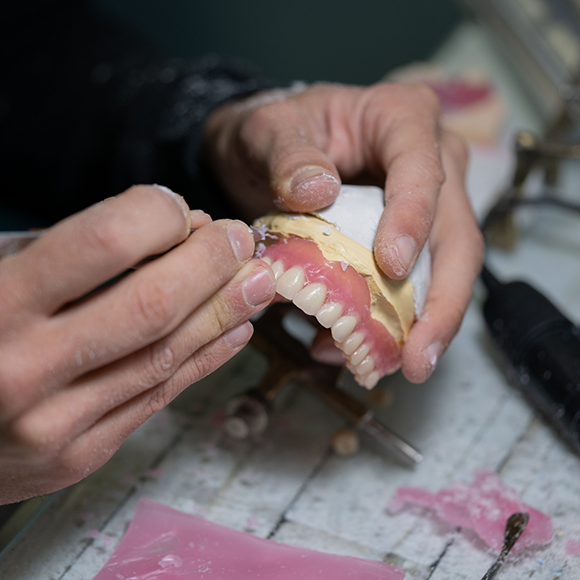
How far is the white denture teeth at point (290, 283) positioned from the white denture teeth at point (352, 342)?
0.09 m

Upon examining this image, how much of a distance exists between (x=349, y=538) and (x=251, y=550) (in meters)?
0.13

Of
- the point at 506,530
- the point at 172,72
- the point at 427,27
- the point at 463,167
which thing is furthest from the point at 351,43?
the point at 506,530

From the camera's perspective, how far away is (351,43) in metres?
2.12

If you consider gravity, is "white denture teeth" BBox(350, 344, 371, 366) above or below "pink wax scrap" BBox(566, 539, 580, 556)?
above

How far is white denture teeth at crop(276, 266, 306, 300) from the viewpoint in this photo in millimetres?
626

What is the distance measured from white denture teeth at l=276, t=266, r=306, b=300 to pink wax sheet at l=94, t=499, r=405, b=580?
12.6 inches

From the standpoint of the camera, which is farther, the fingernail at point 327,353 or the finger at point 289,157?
the fingernail at point 327,353

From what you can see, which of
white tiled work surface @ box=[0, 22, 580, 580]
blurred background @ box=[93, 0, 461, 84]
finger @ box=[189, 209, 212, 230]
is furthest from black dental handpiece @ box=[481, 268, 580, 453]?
blurred background @ box=[93, 0, 461, 84]

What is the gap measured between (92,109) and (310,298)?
34.3 inches

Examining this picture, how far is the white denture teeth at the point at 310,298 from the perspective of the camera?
24.6 inches

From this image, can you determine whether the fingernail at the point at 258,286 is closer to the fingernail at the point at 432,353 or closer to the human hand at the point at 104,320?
the human hand at the point at 104,320

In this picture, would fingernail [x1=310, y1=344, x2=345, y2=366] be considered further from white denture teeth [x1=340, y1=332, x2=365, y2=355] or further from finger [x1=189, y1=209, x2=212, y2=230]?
finger [x1=189, y1=209, x2=212, y2=230]

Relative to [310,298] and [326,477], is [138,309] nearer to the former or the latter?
[310,298]

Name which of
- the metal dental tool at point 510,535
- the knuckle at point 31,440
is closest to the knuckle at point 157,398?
the knuckle at point 31,440
